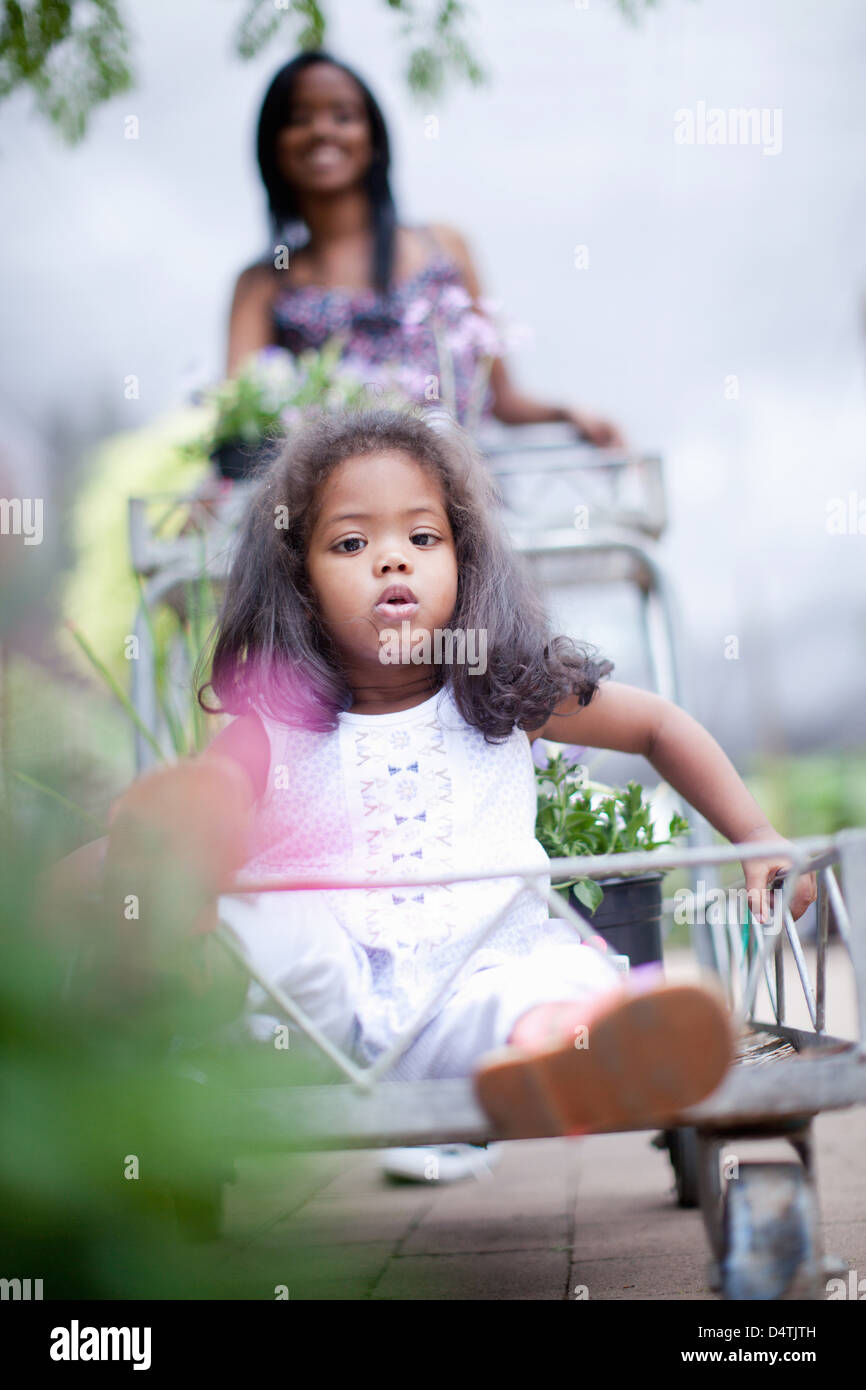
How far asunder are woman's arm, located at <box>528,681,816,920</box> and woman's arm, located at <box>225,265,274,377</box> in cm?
132

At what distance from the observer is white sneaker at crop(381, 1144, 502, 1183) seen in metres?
2.17

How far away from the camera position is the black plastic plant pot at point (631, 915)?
59.4 inches

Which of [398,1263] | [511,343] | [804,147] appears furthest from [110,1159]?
[511,343]

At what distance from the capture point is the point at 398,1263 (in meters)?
1.58

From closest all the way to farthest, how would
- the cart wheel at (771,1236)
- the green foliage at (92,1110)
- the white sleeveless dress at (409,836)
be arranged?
the green foliage at (92,1110) → the cart wheel at (771,1236) → the white sleeveless dress at (409,836)

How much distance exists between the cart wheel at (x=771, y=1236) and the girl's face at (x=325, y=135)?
6.46 feet

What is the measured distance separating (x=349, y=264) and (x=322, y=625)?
Result: 1361 millimetres

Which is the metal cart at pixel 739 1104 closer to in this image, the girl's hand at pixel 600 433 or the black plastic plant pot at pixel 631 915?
the black plastic plant pot at pixel 631 915

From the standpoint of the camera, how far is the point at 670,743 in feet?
4.57

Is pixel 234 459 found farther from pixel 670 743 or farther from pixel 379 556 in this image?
pixel 670 743

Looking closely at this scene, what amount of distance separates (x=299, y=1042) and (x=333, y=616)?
47 centimetres

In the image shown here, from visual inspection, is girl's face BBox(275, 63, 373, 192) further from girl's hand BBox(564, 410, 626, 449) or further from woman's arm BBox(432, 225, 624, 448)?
girl's hand BBox(564, 410, 626, 449)

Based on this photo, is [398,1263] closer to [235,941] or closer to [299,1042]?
[299,1042]

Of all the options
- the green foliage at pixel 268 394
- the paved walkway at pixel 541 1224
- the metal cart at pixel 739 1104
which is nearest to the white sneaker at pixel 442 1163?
the paved walkway at pixel 541 1224
